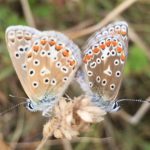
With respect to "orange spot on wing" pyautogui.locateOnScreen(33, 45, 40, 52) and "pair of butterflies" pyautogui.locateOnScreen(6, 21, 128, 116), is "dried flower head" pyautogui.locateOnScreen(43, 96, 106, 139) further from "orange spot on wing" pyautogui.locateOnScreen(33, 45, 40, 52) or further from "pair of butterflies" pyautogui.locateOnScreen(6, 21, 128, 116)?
"orange spot on wing" pyautogui.locateOnScreen(33, 45, 40, 52)

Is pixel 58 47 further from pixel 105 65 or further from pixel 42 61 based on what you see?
pixel 105 65

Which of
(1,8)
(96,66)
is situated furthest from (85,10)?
(96,66)

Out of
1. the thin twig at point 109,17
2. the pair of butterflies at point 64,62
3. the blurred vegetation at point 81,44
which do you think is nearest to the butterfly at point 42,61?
the pair of butterflies at point 64,62

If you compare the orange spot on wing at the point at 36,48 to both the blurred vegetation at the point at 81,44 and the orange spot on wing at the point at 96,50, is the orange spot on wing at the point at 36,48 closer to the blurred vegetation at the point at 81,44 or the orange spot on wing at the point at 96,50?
the orange spot on wing at the point at 96,50

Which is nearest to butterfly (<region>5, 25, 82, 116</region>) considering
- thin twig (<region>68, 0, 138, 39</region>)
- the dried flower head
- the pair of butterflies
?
the pair of butterflies

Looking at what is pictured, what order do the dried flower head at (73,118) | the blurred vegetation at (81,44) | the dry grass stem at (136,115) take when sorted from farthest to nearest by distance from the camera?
the dry grass stem at (136,115) → the blurred vegetation at (81,44) → the dried flower head at (73,118)

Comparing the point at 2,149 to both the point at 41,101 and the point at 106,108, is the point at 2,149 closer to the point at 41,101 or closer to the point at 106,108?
the point at 41,101
